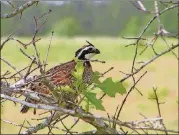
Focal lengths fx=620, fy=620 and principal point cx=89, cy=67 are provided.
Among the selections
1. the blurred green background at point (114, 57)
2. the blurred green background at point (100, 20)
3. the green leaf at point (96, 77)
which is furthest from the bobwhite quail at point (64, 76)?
the blurred green background at point (100, 20)

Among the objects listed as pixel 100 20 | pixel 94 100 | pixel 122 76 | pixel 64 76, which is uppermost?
pixel 100 20

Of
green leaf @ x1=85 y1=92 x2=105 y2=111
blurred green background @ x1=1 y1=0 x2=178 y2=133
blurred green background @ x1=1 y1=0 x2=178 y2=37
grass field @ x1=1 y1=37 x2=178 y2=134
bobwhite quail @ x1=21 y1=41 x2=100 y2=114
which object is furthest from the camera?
blurred green background @ x1=1 y1=0 x2=178 y2=37

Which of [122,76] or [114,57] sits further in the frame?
[114,57]

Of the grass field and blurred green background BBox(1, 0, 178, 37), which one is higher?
blurred green background BBox(1, 0, 178, 37)

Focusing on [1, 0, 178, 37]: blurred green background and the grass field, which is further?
[1, 0, 178, 37]: blurred green background

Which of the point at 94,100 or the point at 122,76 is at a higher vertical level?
the point at 122,76

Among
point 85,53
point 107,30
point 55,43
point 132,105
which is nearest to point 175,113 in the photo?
point 132,105

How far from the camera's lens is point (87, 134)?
235cm

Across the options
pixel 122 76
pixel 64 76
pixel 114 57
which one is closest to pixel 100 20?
pixel 114 57

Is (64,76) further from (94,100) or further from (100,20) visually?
(100,20)

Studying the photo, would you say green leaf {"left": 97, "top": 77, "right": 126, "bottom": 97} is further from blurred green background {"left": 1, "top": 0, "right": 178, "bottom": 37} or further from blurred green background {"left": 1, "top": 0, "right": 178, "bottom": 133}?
blurred green background {"left": 1, "top": 0, "right": 178, "bottom": 37}

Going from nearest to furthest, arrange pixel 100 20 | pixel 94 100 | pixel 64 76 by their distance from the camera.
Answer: pixel 94 100 < pixel 64 76 < pixel 100 20

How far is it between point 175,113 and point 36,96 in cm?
960

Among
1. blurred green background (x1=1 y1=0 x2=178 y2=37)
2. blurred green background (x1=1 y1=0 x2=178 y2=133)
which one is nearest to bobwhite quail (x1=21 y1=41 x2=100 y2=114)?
blurred green background (x1=1 y1=0 x2=178 y2=133)
